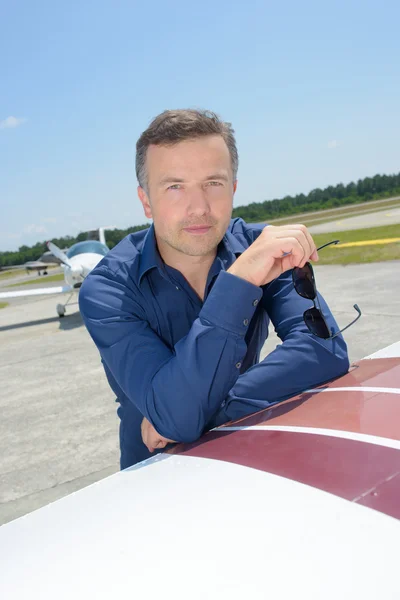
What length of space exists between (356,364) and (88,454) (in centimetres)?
269

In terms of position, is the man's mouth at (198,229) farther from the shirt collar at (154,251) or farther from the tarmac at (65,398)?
the tarmac at (65,398)

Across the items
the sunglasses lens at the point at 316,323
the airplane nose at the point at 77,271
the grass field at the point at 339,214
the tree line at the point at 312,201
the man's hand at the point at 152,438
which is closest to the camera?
the man's hand at the point at 152,438

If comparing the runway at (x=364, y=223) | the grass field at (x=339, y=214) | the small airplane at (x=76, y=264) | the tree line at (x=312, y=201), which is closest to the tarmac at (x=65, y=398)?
the small airplane at (x=76, y=264)

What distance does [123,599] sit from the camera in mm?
628

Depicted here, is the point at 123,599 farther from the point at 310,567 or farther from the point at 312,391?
the point at 312,391

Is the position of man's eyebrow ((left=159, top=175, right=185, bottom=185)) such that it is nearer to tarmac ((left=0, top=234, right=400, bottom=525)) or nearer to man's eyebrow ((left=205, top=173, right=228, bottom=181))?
man's eyebrow ((left=205, top=173, right=228, bottom=181))

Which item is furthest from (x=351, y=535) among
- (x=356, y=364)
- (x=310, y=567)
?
(x=356, y=364)

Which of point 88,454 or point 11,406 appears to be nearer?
point 88,454

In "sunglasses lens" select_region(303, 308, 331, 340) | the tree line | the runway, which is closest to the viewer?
"sunglasses lens" select_region(303, 308, 331, 340)

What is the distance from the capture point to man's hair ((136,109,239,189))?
54.5 inches

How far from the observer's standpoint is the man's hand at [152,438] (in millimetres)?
1357

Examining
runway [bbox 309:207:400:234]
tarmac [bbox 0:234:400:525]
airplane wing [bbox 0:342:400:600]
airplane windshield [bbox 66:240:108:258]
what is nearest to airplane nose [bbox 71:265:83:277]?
airplane windshield [bbox 66:240:108:258]

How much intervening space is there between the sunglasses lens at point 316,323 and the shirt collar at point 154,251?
0.35 meters

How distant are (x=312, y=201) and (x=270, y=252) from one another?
89253mm
